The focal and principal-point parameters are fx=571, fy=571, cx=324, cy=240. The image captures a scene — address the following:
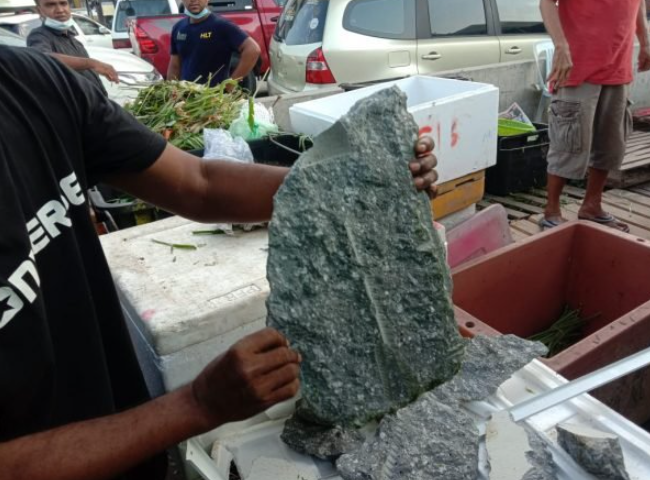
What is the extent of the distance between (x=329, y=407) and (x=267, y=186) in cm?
58

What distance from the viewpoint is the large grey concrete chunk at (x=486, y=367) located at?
61.9 inches

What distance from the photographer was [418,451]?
138 cm

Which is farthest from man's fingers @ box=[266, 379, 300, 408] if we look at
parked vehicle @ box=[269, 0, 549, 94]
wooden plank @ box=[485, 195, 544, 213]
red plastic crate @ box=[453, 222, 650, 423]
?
parked vehicle @ box=[269, 0, 549, 94]

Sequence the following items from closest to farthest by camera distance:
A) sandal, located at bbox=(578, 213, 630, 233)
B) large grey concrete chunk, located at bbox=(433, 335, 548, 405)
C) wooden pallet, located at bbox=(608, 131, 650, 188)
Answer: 1. large grey concrete chunk, located at bbox=(433, 335, 548, 405)
2. sandal, located at bbox=(578, 213, 630, 233)
3. wooden pallet, located at bbox=(608, 131, 650, 188)

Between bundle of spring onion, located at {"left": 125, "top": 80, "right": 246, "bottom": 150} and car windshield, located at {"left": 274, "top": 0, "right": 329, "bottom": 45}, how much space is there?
1977mm

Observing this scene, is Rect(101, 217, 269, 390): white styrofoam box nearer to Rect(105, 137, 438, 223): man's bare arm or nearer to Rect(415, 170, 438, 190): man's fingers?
Rect(105, 137, 438, 223): man's bare arm

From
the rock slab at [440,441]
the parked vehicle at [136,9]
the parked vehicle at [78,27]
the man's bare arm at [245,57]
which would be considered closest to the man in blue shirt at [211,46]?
the man's bare arm at [245,57]

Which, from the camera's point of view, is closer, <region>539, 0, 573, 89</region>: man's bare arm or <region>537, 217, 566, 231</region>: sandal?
<region>539, 0, 573, 89</region>: man's bare arm

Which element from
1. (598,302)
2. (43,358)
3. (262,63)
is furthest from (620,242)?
(262,63)

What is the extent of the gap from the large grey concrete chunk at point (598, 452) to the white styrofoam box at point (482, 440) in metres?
0.04

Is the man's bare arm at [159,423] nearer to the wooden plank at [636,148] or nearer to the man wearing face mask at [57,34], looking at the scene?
the man wearing face mask at [57,34]

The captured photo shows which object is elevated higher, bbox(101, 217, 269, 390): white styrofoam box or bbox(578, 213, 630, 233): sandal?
bbox(101, 217, 269, 390): white styrofoam box

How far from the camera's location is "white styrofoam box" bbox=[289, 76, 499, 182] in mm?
3033

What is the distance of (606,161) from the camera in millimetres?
3650
